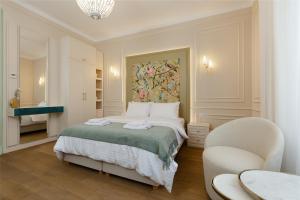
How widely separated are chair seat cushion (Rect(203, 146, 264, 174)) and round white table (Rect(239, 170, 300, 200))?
33cm

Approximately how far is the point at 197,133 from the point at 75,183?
7.91 ft

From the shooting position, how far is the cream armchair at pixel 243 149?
4.41ft

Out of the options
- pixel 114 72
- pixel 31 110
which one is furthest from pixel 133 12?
pixel 31 110

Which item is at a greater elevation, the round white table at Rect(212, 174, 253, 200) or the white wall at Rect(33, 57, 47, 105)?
the white wall at Rect(33, 57, 47, 105)

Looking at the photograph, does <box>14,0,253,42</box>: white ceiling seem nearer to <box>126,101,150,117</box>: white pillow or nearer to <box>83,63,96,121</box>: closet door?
<box>83,63,96,121</box>: closet door

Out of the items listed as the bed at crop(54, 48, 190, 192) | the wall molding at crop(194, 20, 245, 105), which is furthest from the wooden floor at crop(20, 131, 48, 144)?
the wall molding at crop(194, 20, 245, 105)

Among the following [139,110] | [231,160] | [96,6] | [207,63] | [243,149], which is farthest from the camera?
[139,110]

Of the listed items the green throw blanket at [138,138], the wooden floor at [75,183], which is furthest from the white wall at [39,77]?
the green throw blanket at [138,138]

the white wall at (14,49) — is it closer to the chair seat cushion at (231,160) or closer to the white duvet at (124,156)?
the white duvet at (124,156)

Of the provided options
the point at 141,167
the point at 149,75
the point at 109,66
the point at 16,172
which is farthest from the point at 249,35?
the point at 16,172

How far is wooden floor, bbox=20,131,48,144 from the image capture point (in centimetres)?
323

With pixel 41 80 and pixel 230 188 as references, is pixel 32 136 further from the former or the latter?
pixel 230 188

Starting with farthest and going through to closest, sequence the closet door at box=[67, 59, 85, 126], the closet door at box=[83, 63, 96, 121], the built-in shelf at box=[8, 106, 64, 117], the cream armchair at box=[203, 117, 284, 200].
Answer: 1. the closet door at box=[83, 63, 96, 121]
2. the closet door at box=[67, 59, 85, 126]
3. the built-in shelf at box=[8, 106, 64, 117]
4. the cream armchair at box=[203, 117, 284, 200]

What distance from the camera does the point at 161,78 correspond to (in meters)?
3.95
